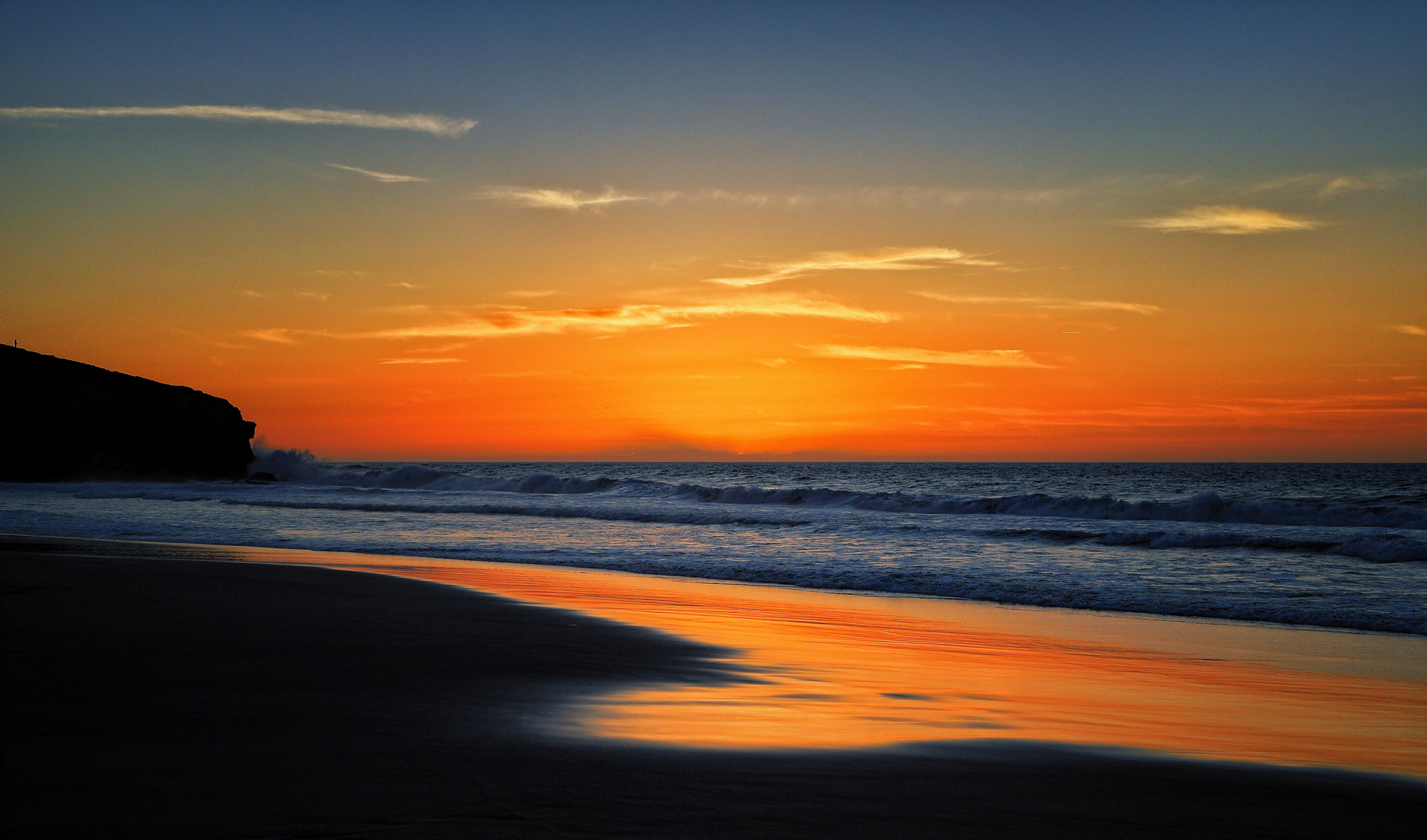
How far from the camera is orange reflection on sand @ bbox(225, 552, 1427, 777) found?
4621mm

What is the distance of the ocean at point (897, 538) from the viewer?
11.9m

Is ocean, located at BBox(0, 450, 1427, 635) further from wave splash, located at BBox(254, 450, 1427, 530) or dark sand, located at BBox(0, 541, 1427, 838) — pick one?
dark sand, located at BBox(0, 541, 1427, 838)

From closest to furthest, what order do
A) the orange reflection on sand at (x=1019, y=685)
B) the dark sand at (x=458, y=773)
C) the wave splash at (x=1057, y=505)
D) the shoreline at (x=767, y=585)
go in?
the dark sand at (x=458, y=773)
the orange reflection on sand at (x=1019, y=685)
the shoreline at (x=767, y=585)
the wave splash at (x=1057, y=505)

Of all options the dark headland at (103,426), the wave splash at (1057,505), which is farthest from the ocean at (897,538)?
the dark headland at (103,426)

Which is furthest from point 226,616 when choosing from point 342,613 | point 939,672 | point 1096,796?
point 1096,796

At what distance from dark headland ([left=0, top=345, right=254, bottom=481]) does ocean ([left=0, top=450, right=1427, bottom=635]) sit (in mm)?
12525

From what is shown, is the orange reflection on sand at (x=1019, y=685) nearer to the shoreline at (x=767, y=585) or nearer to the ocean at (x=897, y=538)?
the shoreline at (x=767, y=585)

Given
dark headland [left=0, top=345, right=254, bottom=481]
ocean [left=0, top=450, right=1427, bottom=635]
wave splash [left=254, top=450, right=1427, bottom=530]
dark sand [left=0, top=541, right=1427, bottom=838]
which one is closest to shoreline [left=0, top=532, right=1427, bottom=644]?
ocean [left=0, top=450, right=1427, bottom=635]

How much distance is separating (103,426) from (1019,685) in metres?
57.8

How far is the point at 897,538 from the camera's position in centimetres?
1911

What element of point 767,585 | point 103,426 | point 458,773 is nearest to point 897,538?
point 767,585

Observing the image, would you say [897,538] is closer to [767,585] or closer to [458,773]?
[767,585]

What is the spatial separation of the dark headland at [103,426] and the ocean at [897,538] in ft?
41.1

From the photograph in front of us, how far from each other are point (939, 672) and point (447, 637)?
3.86 m
